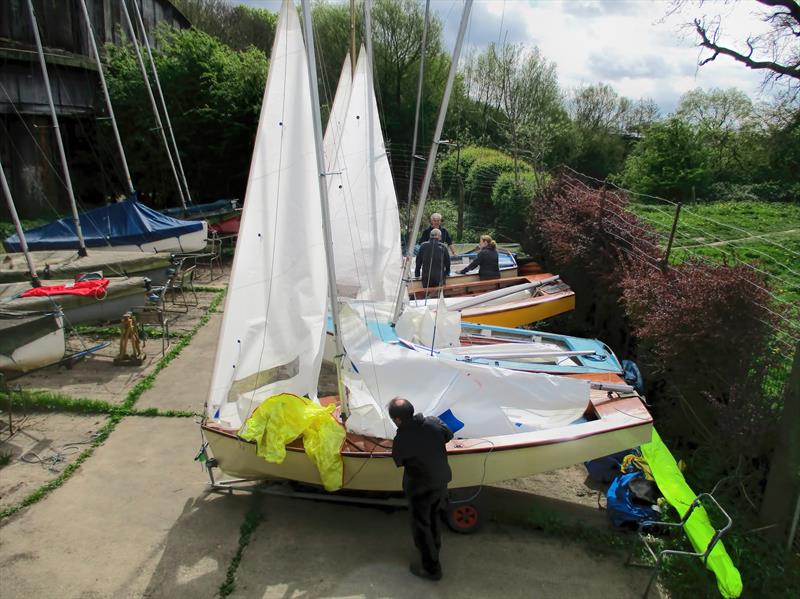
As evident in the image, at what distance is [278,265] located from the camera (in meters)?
5.61

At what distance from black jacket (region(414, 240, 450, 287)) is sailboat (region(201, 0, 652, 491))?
13.5ft

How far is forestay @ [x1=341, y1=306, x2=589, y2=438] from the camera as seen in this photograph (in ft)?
18.7

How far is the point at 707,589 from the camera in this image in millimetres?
4695

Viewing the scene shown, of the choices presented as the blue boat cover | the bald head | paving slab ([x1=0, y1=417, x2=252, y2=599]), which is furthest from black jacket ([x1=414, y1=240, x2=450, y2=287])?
the blue boat cover

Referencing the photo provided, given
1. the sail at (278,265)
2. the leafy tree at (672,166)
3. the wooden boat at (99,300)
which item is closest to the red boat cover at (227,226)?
the wooden boat at (99,300)

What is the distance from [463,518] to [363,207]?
5.03 m

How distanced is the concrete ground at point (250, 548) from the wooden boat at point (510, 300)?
3239 millimetres

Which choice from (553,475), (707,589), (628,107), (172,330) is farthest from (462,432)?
(628,107)

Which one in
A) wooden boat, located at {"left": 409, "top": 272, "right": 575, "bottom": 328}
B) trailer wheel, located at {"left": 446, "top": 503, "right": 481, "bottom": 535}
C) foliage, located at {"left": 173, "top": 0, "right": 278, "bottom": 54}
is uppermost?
foliage, located at {"left": 173, "top": 0, "right": 278, "bottom": 54}

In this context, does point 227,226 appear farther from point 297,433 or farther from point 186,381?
point 297,433

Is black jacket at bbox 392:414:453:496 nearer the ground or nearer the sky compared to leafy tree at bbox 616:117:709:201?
nearer the ground

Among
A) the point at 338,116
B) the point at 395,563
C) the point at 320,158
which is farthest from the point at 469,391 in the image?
the point at 338,116

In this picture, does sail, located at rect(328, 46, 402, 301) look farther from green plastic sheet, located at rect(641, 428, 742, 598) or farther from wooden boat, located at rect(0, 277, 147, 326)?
green plastic sheet, located at rect(641, 428, 742, 598)

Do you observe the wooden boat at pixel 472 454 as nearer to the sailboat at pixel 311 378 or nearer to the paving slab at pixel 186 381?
the sailboat at pixel 311 378
